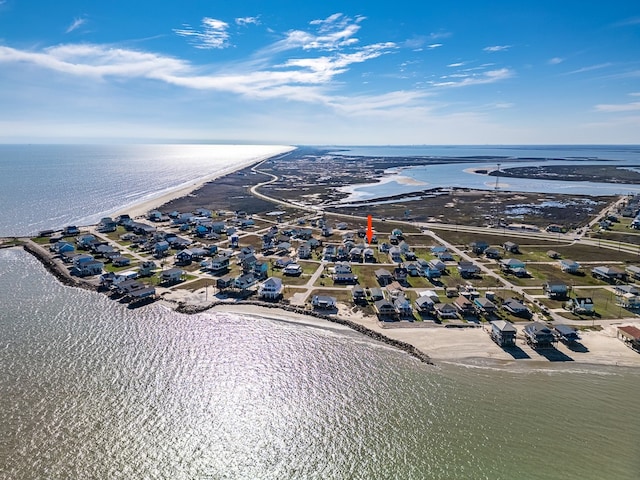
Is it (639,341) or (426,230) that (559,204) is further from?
(639,341)

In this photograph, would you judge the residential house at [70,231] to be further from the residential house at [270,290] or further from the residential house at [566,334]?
the residential house at [566,334]

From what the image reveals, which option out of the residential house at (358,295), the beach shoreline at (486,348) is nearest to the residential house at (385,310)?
the beach shoreline at (486,348)

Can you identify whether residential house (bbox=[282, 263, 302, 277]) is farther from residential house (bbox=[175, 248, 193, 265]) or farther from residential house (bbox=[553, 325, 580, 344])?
residential house (bbox=[553, 325, 580, 344])

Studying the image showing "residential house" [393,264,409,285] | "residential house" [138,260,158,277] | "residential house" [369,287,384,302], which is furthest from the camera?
"residential house" [138,260,158,277]

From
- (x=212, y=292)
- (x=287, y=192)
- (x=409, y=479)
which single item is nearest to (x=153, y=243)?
(x=212, y=292)

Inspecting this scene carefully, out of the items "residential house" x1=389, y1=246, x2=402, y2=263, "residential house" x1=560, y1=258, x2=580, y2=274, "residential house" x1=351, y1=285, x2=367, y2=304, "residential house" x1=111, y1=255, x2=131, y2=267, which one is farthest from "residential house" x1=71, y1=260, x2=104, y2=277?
"residential house" x1=560, y1=258, x2=580, y2=274

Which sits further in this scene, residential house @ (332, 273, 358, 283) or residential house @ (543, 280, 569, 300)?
residential house @ (332, 273, 358, 283)

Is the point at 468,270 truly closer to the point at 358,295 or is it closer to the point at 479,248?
the point at 479,248
